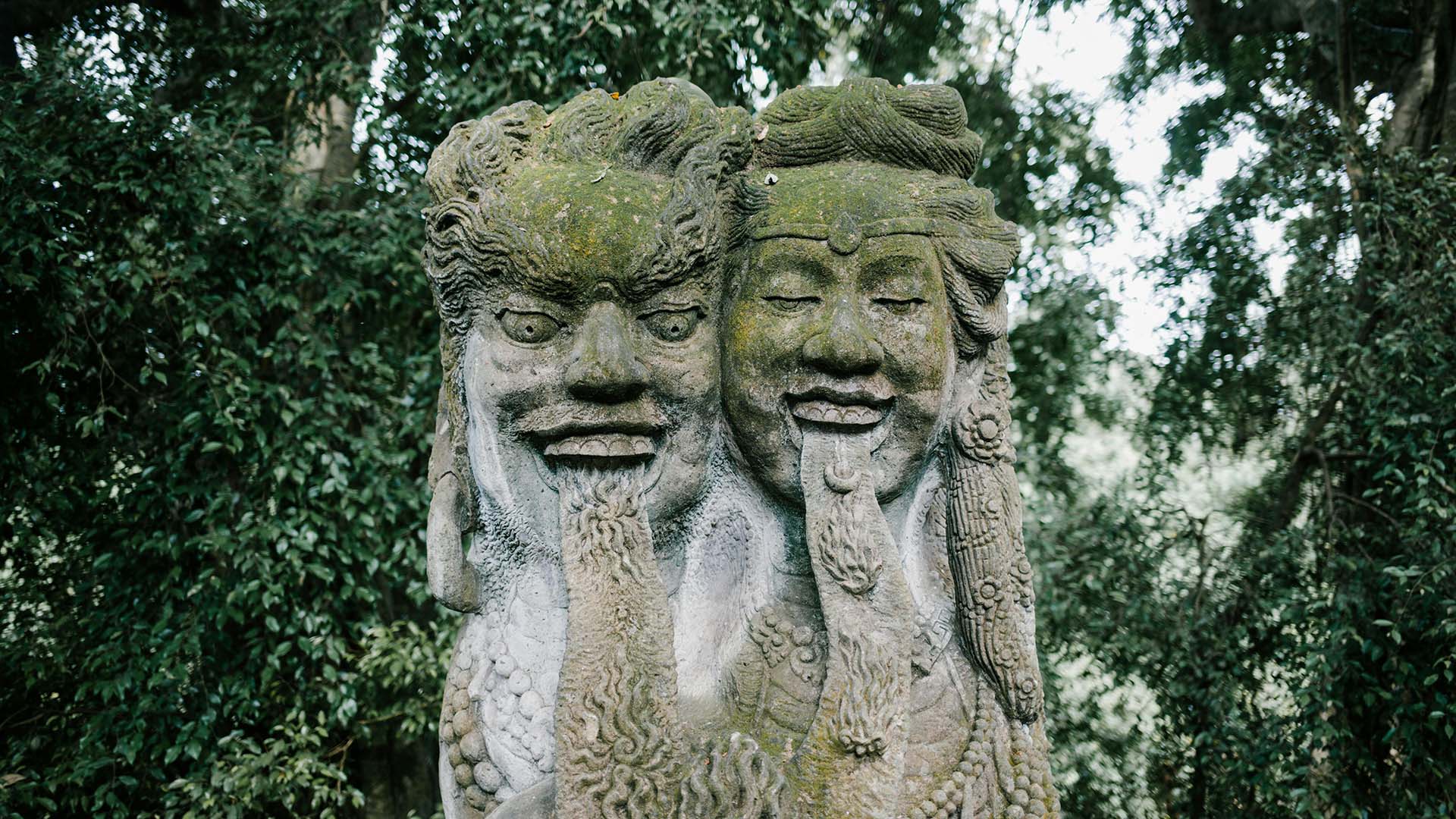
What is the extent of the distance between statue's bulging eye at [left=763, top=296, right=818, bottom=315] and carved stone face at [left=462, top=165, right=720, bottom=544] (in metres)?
0.14

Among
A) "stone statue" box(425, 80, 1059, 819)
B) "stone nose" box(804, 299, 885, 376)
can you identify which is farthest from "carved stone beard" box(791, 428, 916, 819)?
"stone nose" box(804, 299, 885, 376)

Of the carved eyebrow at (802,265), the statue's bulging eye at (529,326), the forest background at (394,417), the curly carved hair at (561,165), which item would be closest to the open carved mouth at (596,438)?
the statue's bulging eye at (529,326)

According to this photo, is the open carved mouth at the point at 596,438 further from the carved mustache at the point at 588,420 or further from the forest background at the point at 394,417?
the forest background at the point at 394,417

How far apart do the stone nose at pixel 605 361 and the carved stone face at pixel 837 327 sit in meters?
0.24

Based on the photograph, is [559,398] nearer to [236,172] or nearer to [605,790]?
[605,790]

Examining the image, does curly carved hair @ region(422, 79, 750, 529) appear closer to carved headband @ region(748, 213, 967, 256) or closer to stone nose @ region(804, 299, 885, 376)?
carved headband @ region(748, 213, 967, 256)

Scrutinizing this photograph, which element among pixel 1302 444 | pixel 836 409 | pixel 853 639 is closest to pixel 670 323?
pixel 836 409

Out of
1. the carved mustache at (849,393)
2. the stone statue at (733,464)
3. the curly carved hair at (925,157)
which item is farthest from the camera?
the curly carved hair at (925,157)

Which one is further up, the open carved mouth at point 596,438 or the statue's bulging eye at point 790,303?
the statue's bulging eye at point 790,303

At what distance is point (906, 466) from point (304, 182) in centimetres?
340

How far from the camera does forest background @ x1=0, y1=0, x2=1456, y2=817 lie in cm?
Result: 445

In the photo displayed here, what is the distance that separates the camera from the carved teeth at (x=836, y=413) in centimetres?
251

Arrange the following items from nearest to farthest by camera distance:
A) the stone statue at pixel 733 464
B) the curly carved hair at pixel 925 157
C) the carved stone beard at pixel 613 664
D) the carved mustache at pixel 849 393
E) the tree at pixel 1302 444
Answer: the carved stone beard at pixel 613 664, the stone statue at pixel 733 464, the carved mustache at pixel 849 393, the curly carved hair at pixel 925 157, the tree at pixel 1302 444

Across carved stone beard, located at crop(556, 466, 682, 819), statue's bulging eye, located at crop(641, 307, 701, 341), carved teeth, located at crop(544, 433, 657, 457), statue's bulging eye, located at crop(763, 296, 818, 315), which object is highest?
statue's bulging eye, located at crop(763, 296, 818, 315)
